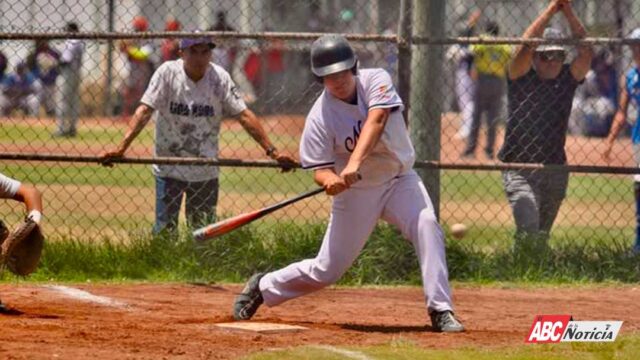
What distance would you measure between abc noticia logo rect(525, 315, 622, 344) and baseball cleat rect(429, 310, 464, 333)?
47 centimetres

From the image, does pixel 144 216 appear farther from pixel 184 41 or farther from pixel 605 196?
pixel 605 196

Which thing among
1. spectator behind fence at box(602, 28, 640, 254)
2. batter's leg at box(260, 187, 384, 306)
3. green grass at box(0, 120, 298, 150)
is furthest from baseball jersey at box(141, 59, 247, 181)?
green grass at box(0, 120, 298, 150)

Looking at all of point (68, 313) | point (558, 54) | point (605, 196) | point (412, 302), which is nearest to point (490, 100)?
point (605, 196)

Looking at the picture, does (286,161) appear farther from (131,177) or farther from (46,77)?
(46,77)

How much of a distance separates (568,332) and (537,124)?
11.9 feet

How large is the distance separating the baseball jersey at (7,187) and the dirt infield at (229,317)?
0.73 meters

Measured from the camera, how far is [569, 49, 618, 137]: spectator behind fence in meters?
25.9

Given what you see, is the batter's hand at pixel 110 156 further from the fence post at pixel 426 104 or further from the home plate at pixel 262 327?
the home plate at pixel 262 327

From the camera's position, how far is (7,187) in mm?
8984

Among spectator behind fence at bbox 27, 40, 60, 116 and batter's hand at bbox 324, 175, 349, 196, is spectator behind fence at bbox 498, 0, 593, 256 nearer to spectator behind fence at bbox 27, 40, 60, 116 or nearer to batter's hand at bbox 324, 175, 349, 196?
batter's hand at bbox 324, 175, 349, 196

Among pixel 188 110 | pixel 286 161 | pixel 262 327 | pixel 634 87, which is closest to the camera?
pixel 262 327

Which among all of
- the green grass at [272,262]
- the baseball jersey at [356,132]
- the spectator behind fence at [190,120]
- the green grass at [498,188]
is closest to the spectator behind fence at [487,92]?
the green grass at [498,188]

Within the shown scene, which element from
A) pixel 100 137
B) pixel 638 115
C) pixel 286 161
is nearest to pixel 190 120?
pixel 286 161

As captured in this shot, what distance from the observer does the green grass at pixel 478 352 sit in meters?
7.58
